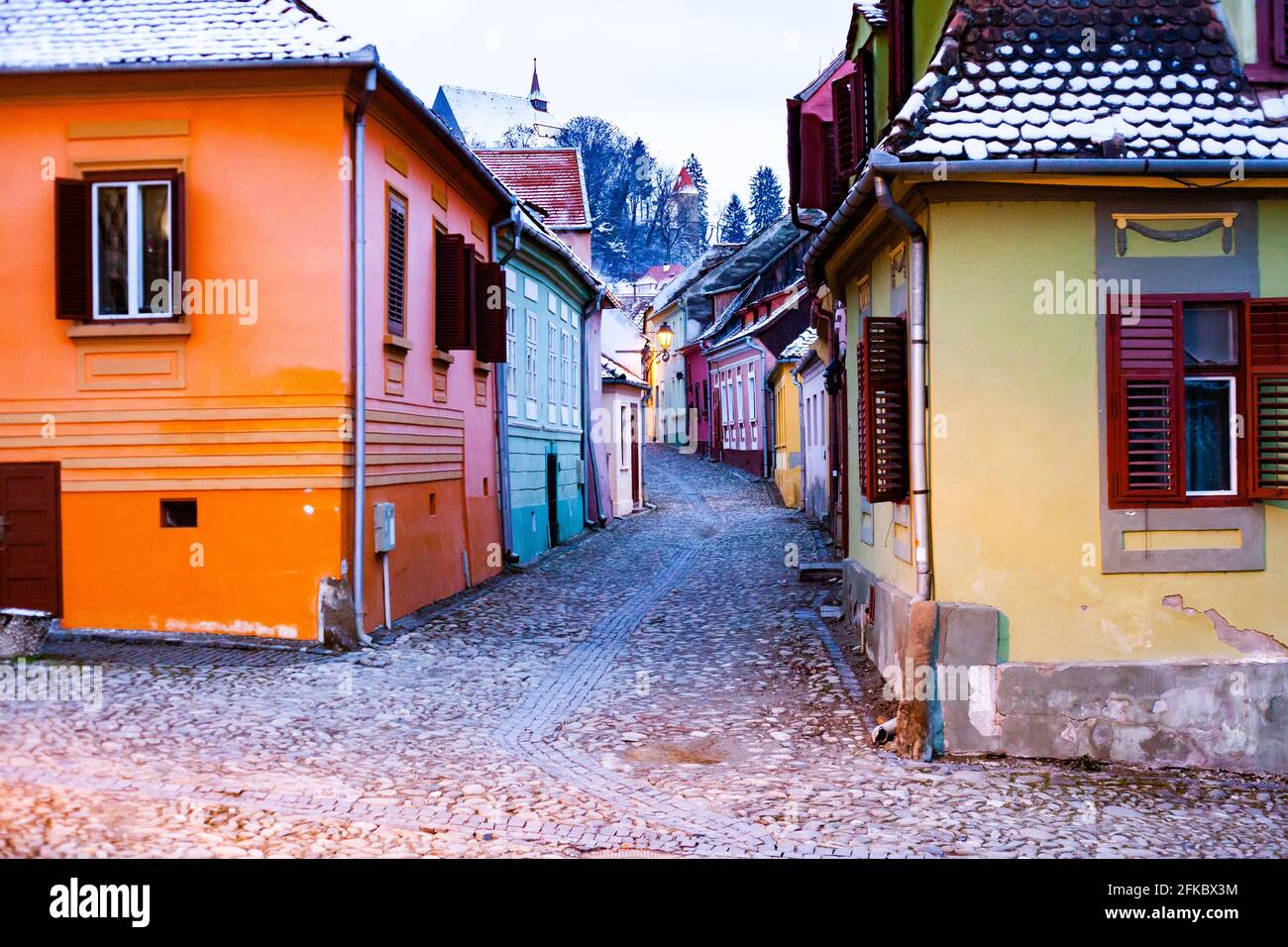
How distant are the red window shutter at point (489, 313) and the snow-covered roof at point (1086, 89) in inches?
356

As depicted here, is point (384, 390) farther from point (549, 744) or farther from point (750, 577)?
point (750, 577)

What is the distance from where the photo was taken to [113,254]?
11875mm

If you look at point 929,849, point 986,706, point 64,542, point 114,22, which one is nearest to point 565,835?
point 929,849

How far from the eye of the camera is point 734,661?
11602 mm

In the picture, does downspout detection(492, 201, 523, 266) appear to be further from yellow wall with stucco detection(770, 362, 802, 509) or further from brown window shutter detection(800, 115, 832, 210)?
yellow wall with stucco detection(770, 362, 802, 509)

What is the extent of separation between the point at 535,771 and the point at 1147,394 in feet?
15.4

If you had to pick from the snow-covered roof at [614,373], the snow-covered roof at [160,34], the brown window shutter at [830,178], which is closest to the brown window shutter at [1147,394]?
the brown window shutter at [830,178]

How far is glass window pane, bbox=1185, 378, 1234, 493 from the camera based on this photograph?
8.45 meters

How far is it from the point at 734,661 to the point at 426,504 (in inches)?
194

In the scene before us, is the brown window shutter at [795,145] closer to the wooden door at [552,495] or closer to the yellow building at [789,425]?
the wooden door at [552,495]

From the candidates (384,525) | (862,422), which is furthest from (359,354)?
(862,422)

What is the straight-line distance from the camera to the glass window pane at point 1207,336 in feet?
27.8

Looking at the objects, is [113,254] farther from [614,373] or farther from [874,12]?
[614,373]

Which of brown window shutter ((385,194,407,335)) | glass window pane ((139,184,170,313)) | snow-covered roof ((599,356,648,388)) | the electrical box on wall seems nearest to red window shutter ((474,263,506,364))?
brown window shutter ((385,194,407,335))
